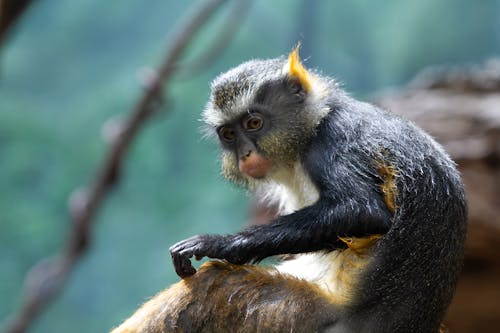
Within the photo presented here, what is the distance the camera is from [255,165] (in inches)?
149

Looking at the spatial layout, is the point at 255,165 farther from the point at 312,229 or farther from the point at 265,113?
the point at 312,229

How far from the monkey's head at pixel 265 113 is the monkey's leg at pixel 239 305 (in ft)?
2.29

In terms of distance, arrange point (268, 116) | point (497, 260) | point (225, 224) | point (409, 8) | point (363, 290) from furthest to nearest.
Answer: point (225, 224), point (409, 8), point (497, 260), point (268, 116), point (363, 290)

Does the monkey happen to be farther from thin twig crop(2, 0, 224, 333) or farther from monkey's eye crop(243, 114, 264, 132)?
thin twig crop(2, 0, 224, 333)

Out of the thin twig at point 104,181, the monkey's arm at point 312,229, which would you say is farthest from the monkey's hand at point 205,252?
the thin twig at point 104,181

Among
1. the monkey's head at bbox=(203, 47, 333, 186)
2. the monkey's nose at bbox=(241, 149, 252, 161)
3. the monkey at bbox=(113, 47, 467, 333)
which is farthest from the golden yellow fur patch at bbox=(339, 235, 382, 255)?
the monkey's nose at bbox=(241, 149, 252, 161)

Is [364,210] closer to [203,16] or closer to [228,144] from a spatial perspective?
[228,144]

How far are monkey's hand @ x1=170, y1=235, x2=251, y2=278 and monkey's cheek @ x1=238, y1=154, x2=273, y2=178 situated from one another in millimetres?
553

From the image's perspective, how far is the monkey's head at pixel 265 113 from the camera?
376cm

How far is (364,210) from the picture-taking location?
3.20 m

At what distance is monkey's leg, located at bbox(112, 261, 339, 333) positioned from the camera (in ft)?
10.2

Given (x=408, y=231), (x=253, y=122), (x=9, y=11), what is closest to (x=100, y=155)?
(x=9, y=11)

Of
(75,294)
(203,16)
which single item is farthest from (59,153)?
(203,16)

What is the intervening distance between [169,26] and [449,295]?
368 inches
